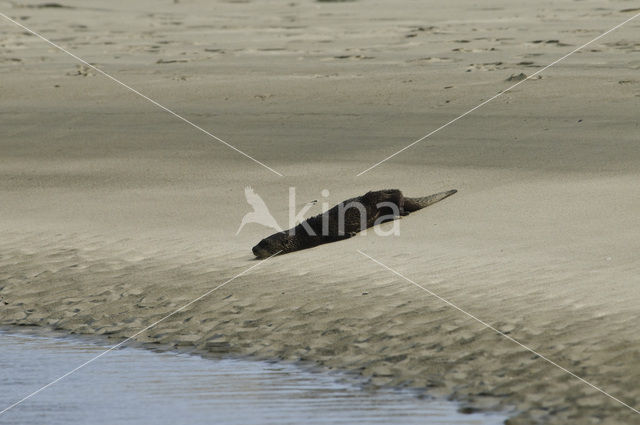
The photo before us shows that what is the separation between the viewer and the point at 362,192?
29.2 feet

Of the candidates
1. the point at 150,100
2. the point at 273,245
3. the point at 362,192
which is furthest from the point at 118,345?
Answer: the point at 150,100

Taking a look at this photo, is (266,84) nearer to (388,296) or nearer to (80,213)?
(80,213)

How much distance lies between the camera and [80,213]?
9.05 m

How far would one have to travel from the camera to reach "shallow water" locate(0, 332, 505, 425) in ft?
17.1

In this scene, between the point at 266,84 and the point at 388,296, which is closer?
the point at 388,296

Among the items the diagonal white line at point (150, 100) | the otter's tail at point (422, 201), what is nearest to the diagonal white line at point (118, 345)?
the otter's tail at point (422, 201)

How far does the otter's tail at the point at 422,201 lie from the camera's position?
8.22 m

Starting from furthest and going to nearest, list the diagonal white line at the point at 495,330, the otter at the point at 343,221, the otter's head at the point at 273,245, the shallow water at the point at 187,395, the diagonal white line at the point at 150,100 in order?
the diagonal white line at the point at 150,100
the otter at the point at 343,221
the otter's head at the point at 273,245
the shallow water at the point at 187,395
the diagonal white line at the point at 495,330

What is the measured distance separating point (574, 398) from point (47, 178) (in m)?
6.36

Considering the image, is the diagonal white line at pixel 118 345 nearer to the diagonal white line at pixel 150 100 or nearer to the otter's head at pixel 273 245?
the otter's head at pixel 273 245

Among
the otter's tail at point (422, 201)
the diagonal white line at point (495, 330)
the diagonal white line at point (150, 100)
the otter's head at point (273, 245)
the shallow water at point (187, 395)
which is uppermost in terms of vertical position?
the diagonal white line at point (150, 100)

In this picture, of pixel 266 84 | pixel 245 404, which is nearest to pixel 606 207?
pixel 245 404

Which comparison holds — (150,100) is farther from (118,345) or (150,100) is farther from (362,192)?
(118,345)

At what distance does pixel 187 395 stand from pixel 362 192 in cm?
359
